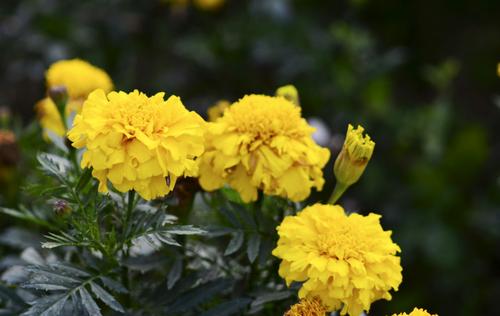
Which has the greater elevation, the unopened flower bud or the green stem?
the green stem

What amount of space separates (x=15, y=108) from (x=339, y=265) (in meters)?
2.43

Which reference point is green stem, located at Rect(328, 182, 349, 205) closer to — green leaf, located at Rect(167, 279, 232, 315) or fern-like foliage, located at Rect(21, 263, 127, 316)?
green leaf, located at Rect(167, 279, 232, 315)

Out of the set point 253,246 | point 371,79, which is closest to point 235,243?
point 253,246

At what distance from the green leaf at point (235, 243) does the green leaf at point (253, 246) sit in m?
0.01

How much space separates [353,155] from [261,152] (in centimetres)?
14

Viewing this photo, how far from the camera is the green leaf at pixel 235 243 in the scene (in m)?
1.13

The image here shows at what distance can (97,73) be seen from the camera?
5.58 feet

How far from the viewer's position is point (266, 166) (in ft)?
3.69

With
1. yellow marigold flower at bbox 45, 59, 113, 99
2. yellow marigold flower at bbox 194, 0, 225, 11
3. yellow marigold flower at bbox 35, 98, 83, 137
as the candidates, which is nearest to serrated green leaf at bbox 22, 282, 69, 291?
yellow marigold flower at bbox 35, 98, 83, 137

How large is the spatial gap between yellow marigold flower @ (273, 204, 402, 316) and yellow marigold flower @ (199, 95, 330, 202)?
2.8 inches

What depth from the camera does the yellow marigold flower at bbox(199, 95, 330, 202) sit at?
1126 mm

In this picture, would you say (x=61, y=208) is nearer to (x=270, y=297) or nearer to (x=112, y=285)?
(x=112, y=285)

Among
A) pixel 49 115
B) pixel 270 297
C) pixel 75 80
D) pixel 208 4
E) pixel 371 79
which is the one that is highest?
pixel 208 4

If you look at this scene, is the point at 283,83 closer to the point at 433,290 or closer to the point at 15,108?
the point at 433,290
